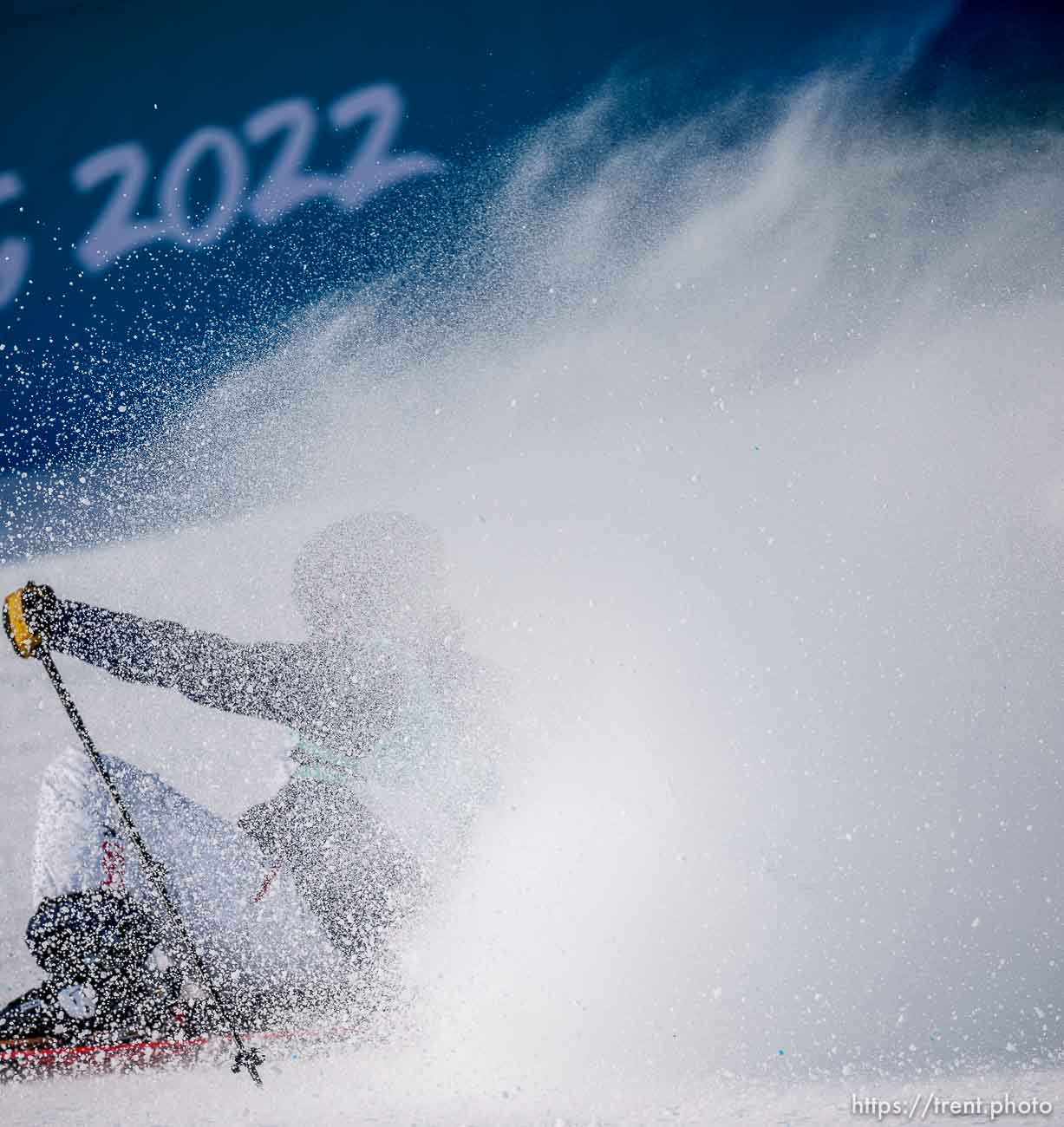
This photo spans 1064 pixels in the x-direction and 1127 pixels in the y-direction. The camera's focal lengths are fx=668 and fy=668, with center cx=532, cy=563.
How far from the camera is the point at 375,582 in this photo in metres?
2.73

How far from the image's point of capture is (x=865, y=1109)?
5.88 feet

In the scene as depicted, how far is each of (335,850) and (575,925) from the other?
169 centimetres

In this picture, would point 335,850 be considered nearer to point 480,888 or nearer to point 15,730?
point 480,888

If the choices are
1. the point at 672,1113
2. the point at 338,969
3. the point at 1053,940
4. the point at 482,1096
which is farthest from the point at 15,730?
the point at 1053,940

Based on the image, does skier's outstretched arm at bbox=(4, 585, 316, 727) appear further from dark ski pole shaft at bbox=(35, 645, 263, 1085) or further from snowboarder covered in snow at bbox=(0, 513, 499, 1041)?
dark ski pole shaft at bbox=(35, 645, 263, 1085)

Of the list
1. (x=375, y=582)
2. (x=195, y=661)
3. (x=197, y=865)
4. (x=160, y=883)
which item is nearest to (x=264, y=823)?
(x=197, y=865)

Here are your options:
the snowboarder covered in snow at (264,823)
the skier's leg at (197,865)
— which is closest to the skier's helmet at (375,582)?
the snowboarder covered in snow at (264,823)

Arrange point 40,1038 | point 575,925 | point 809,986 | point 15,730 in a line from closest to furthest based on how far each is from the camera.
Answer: point 40,1038, point 809,986, point 575,925, point 15,730

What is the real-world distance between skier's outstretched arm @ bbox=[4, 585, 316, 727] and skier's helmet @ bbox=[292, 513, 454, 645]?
0.34 metres

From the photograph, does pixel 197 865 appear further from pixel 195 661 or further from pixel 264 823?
pixel 195 661

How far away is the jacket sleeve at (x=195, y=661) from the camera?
6.95 feet

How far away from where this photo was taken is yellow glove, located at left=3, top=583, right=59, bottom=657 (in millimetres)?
2078

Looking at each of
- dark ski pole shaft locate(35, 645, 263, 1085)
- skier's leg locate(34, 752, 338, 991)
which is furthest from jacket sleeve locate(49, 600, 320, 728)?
skier's leg locate(34, 752, 338, 991)

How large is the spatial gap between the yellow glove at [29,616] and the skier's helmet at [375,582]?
86 cm
